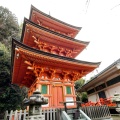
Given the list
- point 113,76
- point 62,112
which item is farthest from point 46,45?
point 113,76

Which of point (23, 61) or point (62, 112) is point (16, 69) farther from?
point (62, 112)

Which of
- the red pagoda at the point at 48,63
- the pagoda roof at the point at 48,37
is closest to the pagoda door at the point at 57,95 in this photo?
the red pagoda at the point at 48,63

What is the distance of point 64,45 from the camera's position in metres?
10.4

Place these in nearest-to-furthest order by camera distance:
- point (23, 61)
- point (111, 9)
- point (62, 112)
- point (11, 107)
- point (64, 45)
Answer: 1. point (111, 9)
2. point (62, 112)
3. point (23, 61)
4. point (64, 45)
5. point (11, 107)

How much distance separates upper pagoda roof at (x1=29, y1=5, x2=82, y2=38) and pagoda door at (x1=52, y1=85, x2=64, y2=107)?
23.0 ft

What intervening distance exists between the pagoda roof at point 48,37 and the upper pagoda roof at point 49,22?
274 centimetres

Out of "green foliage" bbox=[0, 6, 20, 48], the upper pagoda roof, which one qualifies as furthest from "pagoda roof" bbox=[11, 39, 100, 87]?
"green foliage" bbox=[0, 6, 20, 48]

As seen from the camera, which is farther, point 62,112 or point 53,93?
point 53,93

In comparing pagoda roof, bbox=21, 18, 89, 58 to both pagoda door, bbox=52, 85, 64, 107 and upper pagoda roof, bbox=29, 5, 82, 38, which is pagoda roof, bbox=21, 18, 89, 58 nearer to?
upper pagoda roof, bbox=29, 5, 82, 38

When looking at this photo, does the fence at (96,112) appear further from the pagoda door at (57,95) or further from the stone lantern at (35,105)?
the stone lantern at (35,105)

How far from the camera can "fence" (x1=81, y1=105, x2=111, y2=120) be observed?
21.1 ft

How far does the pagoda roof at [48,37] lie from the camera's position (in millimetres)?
8420

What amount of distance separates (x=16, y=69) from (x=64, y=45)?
5047mm

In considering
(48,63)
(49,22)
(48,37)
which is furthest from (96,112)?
(49,22)
